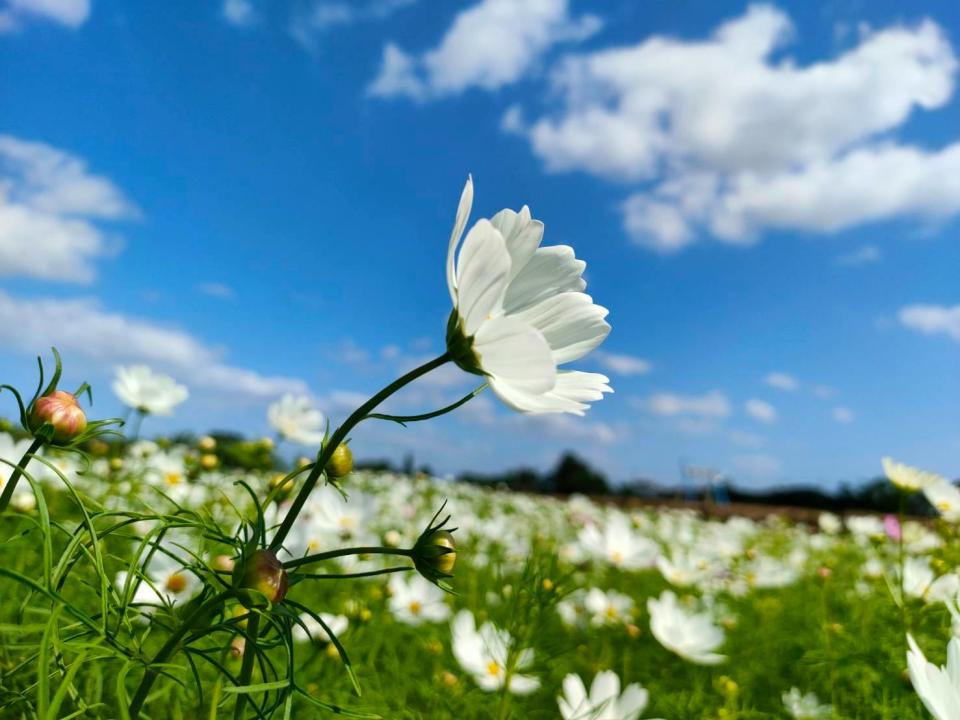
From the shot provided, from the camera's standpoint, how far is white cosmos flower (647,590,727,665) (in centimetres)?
150

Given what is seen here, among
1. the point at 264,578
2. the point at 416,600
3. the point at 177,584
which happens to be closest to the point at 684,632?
the point at 416,600

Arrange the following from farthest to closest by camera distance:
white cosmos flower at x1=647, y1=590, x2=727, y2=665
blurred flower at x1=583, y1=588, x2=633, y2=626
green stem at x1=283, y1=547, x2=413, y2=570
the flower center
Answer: blurred flower at x1=583, y1=588, x2=633, y2=626, white cosmos flower at x1=647, y1=590, x2=727, y2=665, the flower center, green stem at x1=283, y1=547, x2=413, y2=570

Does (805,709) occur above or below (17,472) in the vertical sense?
below

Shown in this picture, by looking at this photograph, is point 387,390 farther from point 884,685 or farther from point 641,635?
point 641,635

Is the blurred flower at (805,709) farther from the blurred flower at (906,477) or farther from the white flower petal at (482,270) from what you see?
the white flower petal at (482,270)

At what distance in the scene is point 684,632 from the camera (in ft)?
5.09

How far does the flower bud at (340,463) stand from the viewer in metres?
0.48

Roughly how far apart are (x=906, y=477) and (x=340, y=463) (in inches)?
48.8

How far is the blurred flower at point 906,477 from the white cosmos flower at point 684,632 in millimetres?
483

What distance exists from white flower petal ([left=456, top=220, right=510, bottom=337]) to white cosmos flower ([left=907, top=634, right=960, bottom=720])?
0.37 m

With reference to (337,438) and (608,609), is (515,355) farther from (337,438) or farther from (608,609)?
(608,609)

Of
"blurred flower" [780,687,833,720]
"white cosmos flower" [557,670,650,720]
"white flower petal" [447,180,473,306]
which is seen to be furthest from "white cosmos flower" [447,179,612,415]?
"blurred flower" [780,687,833,720]

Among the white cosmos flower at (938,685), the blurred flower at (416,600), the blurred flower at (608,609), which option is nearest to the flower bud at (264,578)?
the white cosmos flower at (938,685)

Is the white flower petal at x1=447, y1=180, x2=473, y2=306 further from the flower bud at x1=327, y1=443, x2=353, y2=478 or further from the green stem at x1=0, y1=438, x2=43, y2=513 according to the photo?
→ the green stem at x1=0, y1=438, x2=43, y2=513
